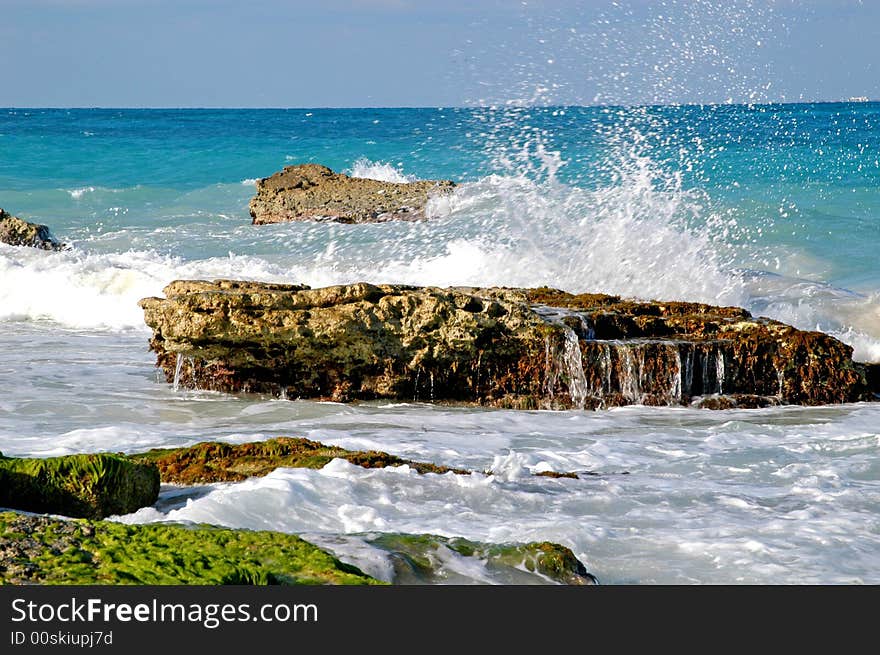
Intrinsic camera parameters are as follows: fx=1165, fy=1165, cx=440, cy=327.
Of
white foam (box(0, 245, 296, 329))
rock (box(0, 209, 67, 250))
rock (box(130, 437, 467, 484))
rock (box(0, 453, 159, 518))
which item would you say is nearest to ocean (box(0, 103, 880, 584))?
white foam (box(0, 245, 296, 329))

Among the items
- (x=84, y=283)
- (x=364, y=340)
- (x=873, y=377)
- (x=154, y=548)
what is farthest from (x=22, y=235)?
(x=154, y=548)

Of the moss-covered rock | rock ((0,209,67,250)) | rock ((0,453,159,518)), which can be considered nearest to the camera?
the moss-covered rock

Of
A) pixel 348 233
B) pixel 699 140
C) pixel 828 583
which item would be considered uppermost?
pixel 699 140

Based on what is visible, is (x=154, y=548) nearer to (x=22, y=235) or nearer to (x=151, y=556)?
(x=151, y=556)

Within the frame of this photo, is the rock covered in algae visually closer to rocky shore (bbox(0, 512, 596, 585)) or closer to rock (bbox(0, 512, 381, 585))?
rocky shore (bbox(0, 512, 596, 585))

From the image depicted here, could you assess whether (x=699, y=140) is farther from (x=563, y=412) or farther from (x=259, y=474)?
(x=259, y=474)

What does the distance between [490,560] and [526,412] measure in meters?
3.88

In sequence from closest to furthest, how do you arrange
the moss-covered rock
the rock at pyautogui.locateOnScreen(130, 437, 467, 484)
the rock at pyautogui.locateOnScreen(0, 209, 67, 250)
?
the moss-covered rock → the rock at pyautogui.locateOnScreen(130, 437, 467, 484) → the rock at pyautogui.locateOnScreen(0, 209, 67, 250)

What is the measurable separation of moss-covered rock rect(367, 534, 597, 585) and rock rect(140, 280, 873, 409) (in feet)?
12.6

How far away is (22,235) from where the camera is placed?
1664 centimetres

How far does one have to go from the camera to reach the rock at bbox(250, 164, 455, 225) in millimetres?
18797

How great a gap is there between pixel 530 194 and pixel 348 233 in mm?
4034

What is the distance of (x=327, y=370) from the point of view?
27.4 ft
